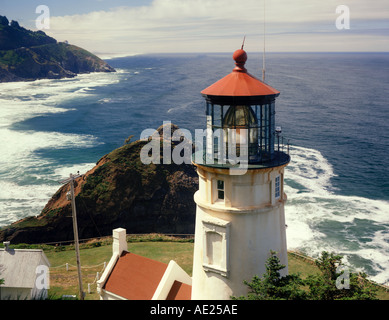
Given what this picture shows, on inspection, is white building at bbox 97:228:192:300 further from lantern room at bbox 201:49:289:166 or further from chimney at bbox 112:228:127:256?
lantern room at bbox 201:49:289:166

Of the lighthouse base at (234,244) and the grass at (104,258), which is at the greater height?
the lighthouse base at (234,244)

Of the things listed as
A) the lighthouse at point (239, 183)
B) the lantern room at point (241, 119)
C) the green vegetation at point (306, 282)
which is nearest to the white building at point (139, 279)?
the lighthouse at point (239, 183)

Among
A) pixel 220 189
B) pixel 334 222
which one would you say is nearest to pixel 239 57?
pixel 220 189

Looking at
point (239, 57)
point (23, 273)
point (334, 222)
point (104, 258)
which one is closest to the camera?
point (239, 57)

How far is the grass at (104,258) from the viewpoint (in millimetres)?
22703

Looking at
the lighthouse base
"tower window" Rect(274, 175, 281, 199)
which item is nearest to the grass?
the lighthouse base

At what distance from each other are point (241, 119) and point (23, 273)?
1331cm

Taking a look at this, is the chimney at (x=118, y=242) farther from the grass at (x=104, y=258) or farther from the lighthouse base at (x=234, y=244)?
the lighthouse base at (x=234, y=244)

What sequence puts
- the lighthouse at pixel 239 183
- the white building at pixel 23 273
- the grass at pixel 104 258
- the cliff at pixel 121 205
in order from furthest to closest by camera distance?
1. the cliff at pixel 121 205
2. the grass at pixel 104 258
3. the white building at pixel 23 273
4. the lighthouse at pixel 239 183

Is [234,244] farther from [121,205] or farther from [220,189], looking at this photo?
[121,205]

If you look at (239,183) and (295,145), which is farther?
(295,145)

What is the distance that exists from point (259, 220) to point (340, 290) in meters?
2.56

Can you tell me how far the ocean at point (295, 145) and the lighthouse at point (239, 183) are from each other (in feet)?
69.8

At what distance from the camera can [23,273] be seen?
18.3m
